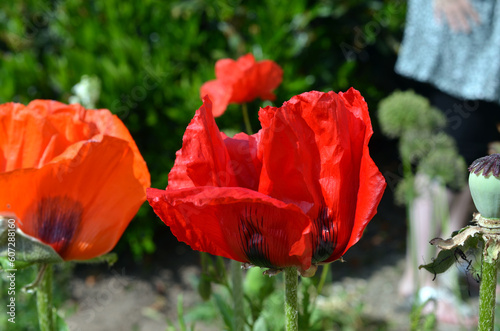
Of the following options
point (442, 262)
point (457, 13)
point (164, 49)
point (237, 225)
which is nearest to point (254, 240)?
point (237, 225)

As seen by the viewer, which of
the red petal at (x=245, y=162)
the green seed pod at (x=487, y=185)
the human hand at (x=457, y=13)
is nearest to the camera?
the green seed pod at (x=487, y=185)

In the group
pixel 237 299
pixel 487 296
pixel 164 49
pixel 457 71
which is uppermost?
pixel 487 296

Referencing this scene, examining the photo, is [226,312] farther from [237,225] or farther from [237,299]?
[237,225]

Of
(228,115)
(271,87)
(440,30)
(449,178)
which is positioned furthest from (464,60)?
(271,87)

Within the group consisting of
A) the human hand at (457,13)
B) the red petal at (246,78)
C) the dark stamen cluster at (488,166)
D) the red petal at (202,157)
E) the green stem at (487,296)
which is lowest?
the human hand at (457,13)

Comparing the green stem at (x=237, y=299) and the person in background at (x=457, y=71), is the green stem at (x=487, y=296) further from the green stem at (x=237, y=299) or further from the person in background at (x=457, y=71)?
the person in background at (x=457, y=71)

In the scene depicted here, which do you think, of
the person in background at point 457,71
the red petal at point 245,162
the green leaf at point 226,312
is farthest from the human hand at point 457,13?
the red petal at point 245,162
